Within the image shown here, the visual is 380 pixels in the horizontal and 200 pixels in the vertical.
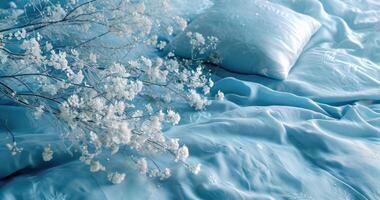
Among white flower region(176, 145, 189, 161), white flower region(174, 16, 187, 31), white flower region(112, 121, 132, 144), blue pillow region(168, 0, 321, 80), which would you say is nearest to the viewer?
white flower region(112, 121, 132, 144)

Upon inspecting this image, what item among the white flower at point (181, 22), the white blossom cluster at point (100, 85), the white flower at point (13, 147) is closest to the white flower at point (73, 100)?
the white blossom cluster at point (100, 85)

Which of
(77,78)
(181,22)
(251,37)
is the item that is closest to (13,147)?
(77,78)

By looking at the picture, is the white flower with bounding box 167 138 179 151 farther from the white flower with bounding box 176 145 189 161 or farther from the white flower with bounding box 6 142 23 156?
the white flower with bounding box 6 142 23 156

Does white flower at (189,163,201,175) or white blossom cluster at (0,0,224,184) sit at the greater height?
white blossom cluster at (0,0,224,184)

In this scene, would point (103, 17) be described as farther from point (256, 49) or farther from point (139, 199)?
point (256, 49)

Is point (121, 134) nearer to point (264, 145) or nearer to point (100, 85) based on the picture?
point (100, 85)

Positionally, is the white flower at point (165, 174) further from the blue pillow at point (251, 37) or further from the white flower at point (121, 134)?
the blue pillow at point (251, 37)

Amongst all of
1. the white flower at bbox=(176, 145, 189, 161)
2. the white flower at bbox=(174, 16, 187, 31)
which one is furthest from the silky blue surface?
the white flower at bbox=(174, 16, 187, 31)
